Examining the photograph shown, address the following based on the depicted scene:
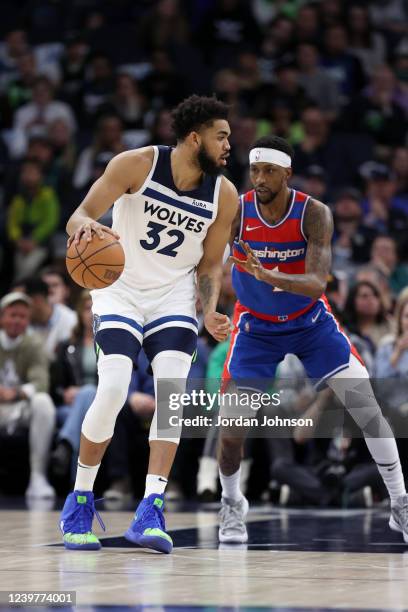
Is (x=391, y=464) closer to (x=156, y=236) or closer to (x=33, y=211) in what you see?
(x=156, y=236)

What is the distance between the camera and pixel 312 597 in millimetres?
4156

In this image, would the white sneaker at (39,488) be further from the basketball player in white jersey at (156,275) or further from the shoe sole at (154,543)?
the shoe sole at (154,543)

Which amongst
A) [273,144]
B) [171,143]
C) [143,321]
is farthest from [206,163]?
[171,143]

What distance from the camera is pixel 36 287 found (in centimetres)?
995

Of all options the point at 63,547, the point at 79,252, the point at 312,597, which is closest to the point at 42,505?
the point at 63,547

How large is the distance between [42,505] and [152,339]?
2955mm

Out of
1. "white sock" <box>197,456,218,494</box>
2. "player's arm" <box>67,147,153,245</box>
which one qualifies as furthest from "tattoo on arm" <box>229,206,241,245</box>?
"white sock" <box>197,456,218,494</box>

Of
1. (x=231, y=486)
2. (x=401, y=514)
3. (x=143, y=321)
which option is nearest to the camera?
(x=143, y=321)

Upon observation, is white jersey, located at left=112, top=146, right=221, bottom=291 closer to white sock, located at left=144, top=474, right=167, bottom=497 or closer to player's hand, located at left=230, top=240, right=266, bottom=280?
player's hand, located at left=230, top=240, right=266, bottom=280

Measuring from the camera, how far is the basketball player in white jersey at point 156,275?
554cm

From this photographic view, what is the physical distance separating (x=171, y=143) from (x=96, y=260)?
7.40m

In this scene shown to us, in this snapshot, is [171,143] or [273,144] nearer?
[273,144]

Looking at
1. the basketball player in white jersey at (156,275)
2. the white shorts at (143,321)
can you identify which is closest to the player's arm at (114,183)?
the basketball player in white jersey at (156,275)

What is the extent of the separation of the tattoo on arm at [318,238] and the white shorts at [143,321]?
2.32 ft
